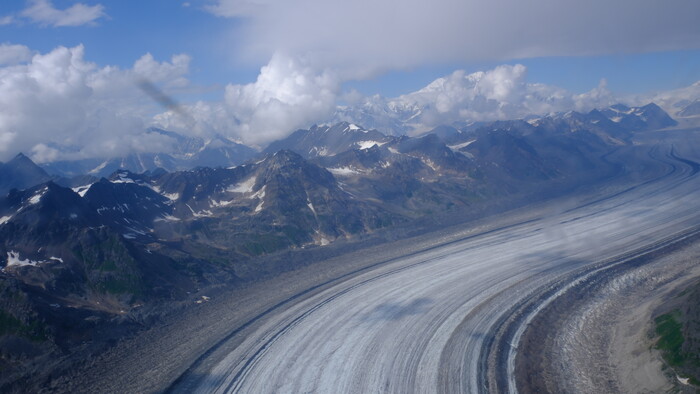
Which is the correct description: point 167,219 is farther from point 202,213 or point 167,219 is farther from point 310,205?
point 310,205

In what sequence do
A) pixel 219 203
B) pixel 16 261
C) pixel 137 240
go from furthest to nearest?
pixel 219 203 < pixel 137 240 < pixel 16 261

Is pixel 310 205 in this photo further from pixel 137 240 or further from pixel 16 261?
pixel 16 261

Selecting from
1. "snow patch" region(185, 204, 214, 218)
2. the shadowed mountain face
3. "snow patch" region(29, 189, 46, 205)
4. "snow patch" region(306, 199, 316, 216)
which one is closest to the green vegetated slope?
the shadowed mountain face

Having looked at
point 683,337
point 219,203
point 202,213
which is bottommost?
point 683,337

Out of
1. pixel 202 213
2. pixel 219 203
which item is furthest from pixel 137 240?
pixel 219 203

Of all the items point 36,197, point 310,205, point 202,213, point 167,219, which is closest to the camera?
point 36,197

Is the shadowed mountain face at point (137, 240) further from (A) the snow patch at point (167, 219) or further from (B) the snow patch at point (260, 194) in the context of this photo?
(B) the snow patch at point (260, 194)

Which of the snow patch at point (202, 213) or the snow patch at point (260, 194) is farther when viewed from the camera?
the snow patch at point (260, 194)

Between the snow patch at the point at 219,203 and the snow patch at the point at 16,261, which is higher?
the snow patch at the point at 219,203

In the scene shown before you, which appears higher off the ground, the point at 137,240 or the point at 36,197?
the point at 36,197

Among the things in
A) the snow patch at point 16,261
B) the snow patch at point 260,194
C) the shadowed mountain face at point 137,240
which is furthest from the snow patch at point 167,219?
the snow patch at point 16,261

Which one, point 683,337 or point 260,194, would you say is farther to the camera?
point 260,194
